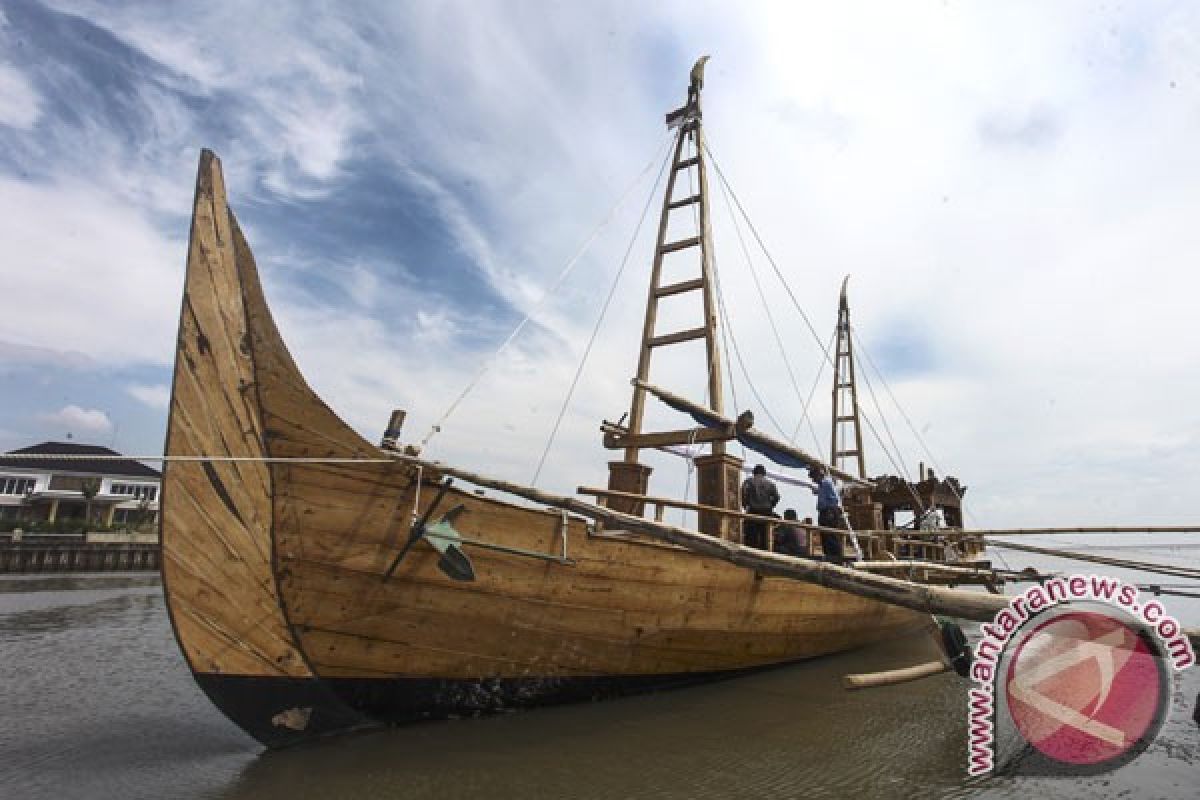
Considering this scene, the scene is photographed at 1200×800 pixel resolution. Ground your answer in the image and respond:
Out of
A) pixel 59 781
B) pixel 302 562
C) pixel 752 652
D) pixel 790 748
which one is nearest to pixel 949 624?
pixel 790 748

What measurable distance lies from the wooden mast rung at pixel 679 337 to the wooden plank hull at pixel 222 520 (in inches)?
292

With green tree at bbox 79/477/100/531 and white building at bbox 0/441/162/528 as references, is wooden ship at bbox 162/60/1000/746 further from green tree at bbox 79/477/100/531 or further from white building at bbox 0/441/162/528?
green tree at bbox 79/477/100/531

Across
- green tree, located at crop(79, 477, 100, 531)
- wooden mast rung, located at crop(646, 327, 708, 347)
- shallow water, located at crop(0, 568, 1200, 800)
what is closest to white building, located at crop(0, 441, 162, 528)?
green tree, located at crop(79, 477, 100, 531)

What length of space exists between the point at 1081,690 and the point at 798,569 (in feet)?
17.9

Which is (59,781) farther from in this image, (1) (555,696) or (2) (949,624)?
(2) (949,624)

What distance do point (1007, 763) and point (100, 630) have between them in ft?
58.4

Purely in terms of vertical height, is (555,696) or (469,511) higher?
(469,511)

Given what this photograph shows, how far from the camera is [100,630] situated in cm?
1332

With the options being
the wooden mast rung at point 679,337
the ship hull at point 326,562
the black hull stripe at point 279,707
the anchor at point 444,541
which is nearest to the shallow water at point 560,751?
the black hull stripe at point 279,707

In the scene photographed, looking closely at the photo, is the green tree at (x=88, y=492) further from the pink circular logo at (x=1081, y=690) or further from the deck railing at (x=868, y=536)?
the pink circular logo at (x=1081, y=690)

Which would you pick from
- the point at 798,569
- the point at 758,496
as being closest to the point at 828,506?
the point at 758,496

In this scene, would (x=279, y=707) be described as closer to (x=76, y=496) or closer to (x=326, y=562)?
(x=326, y=562)

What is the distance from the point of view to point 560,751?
5727 millimetres

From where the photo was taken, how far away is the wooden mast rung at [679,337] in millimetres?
10977
